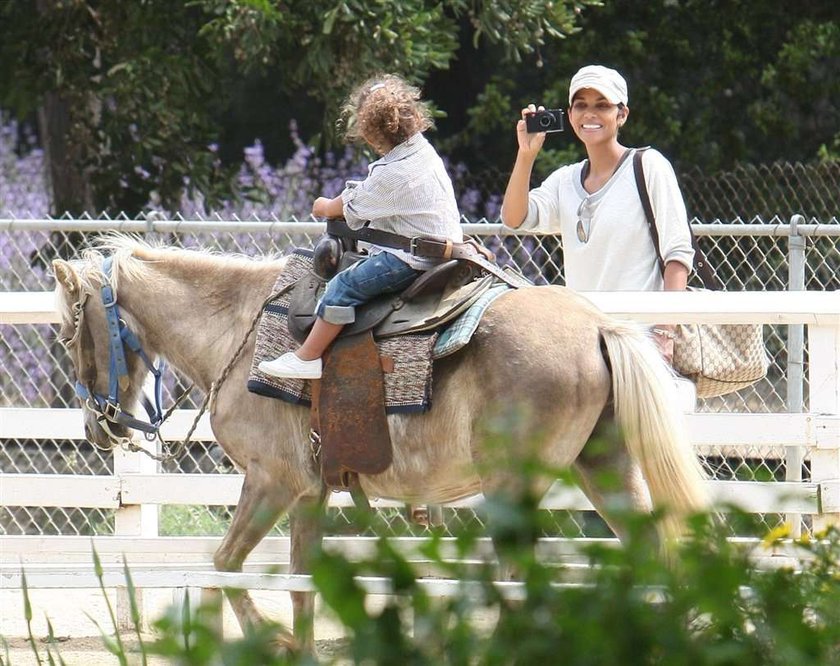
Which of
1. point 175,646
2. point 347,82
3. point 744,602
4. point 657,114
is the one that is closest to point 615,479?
point 744,602

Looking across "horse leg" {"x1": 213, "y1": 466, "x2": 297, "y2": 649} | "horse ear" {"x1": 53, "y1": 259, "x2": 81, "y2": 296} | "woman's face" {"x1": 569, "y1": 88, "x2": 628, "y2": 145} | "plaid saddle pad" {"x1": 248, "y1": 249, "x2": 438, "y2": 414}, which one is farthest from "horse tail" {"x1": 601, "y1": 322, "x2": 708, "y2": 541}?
"horse ear" {"x1": 53, "y1": 259, "x2": 81, "y2": 296}

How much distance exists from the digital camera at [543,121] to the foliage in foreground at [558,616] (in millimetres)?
3459

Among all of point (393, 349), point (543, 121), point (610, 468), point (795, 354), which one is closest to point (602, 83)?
point (543, 121)

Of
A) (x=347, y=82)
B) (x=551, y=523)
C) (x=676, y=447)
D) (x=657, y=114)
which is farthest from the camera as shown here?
(x=657, y=114)

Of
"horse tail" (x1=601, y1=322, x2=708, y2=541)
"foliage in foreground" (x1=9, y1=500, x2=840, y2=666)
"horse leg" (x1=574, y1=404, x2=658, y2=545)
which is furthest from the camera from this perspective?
"horse leg" (x1=574, y1=404, x2=658, y2=545)

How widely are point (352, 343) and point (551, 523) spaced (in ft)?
9.69

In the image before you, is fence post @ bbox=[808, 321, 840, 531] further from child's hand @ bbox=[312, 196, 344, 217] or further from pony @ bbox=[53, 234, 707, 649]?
child's hand @ bbox=[312, 196, 344, 217]

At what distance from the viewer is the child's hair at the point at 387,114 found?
4777 millimetres

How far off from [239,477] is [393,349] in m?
1.67

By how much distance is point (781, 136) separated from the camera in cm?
1152

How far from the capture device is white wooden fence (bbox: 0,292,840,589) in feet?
17.6

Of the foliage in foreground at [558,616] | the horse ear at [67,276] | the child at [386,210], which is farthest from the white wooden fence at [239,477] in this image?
the foliage in foreground at [558,616]

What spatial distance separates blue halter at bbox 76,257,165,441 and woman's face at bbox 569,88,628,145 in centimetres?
183

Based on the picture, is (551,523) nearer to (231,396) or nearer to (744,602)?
(744,602)
